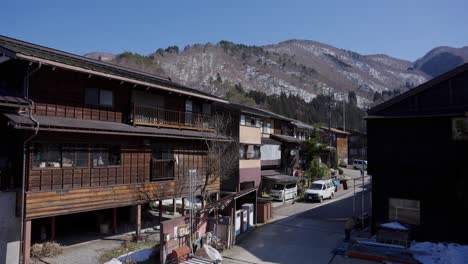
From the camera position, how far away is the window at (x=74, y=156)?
49.3 ft

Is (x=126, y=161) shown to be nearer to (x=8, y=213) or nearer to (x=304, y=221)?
(x=8, y=213)

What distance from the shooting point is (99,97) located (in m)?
17.1

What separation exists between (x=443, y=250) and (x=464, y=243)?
58.8 inches

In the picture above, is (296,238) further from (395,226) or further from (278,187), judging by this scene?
(278,187)

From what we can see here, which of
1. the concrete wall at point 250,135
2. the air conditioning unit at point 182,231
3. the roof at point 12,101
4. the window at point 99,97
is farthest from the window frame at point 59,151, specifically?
the concrete wall at point 250,135

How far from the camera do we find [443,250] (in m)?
16.4

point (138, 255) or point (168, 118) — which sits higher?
point (168, 118)

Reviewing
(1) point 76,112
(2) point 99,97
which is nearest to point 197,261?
(1) point 76,112

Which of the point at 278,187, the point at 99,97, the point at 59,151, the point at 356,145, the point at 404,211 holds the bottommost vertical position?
the point at 278,187

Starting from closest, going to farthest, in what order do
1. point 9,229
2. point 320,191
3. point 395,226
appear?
point 9,229 → point 395,226 → point 320,191

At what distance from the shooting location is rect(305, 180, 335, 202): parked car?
112 feet

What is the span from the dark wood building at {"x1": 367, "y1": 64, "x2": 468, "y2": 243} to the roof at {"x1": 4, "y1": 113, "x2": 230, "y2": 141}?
36.3 feet

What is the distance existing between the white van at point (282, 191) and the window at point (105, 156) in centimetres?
2022

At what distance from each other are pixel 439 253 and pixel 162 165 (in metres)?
14.3
